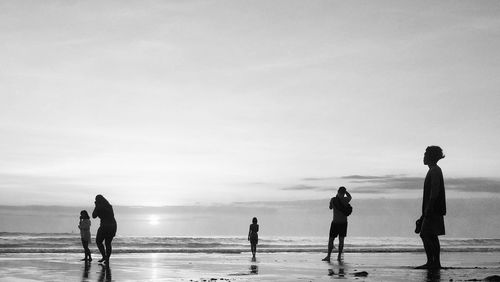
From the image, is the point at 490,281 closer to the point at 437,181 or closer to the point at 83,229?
the point at 437,181

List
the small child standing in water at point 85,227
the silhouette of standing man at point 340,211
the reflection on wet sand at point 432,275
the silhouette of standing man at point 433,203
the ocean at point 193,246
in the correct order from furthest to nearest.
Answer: the ocean at point 193,246 < the small child standing in water at point 85,227 < the silhouette of standing man at point 340,211 < the silhouette of standing man at point 433,203 < the reflection on wet sand at point 432,275

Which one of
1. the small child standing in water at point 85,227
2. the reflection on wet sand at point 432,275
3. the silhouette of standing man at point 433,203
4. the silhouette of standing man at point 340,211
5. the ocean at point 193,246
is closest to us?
the reflection on wet sand at point 432,275

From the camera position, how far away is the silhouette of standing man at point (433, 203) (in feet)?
36.5

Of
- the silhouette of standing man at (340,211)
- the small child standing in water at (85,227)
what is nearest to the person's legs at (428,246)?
the silhouette of standing man at (340,211)

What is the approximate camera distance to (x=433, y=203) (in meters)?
11.2

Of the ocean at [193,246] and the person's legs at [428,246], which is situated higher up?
the person's legs at [428,246]

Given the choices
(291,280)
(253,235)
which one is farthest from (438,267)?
(253,235)

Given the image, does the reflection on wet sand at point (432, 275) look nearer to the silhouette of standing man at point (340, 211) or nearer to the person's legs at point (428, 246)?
the person's legs at point (428, 246)

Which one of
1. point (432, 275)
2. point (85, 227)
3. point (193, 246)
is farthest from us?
point (193, 246)

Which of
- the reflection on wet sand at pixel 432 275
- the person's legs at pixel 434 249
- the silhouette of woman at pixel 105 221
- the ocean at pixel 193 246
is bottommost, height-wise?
the ocean at pixel 193 246

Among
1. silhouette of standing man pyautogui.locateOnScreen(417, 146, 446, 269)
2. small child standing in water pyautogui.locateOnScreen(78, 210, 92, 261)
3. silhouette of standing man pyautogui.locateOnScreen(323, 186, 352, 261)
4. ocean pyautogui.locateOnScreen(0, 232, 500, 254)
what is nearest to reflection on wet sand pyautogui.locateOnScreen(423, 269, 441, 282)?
silhouette of standing man pyautogui.locateOnScreen(417, 146, 446, 269)

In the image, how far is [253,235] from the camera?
2577 cm

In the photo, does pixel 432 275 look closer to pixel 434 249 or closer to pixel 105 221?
pixel 434 249

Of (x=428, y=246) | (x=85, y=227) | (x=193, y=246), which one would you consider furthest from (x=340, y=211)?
(x=193, y=246)
